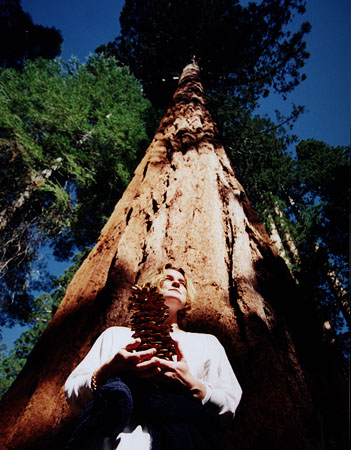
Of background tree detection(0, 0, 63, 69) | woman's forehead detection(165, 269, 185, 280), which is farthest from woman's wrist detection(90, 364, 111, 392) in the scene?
background tree detection(0, 0, 63, 69)

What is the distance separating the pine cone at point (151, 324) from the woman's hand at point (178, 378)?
0.05 metres

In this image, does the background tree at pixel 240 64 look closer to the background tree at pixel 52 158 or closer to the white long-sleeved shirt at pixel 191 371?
the background tree at pixel 52 158

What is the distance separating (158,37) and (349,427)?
11.0m

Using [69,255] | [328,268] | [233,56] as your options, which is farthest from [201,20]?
[69,255]

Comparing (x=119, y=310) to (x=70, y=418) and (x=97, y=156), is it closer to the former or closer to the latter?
(x=70, y=418)

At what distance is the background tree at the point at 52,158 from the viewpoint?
6.36 meters

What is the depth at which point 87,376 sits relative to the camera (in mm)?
1073

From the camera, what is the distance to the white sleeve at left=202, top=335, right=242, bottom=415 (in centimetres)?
105

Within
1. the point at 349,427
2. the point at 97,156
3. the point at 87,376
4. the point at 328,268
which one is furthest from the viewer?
the point at 97,156

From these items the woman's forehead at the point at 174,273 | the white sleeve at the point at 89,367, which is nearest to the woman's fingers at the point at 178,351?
the white sleeve at the point at 89,367

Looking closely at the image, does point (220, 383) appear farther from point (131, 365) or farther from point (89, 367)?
point (89, 367)

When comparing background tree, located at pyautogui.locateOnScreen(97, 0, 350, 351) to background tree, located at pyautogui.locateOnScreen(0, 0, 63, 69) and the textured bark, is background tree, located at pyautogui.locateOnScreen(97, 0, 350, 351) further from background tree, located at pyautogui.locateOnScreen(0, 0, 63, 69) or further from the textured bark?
background tree, located at pyautogui.locateOnScreen(0, 0, 63, 69)

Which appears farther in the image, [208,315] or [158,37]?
[158,37]

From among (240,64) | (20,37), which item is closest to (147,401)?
(240,64)
